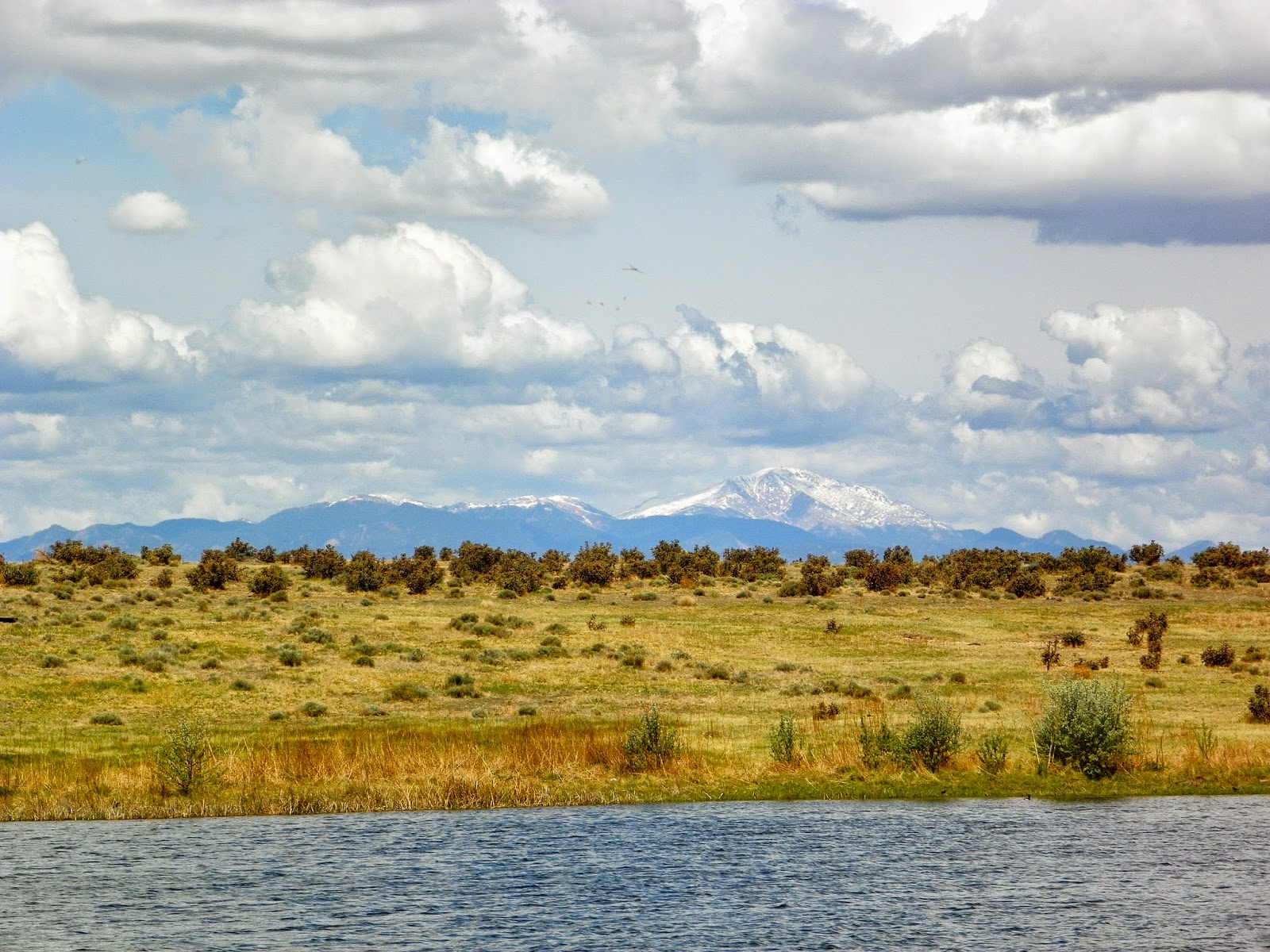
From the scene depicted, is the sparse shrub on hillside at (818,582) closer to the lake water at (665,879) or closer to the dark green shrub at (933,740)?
the dark green shrub at (933,740)

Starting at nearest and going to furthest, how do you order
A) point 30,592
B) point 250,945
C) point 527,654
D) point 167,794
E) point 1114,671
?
point 250,945 < point 167,794 < point 1114,671 < point 527,654 < point 30,592

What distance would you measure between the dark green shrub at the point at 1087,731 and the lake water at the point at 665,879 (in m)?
2.97

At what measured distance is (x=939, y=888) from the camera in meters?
36.4

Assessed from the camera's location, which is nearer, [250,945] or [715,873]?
[250,945]

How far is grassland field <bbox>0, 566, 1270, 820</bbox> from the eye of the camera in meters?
48.8

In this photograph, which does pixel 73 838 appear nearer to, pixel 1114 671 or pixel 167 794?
pixel 167 794

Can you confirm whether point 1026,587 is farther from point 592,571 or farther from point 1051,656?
point 1051,656

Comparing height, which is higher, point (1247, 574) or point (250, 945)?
point (1247, 574)

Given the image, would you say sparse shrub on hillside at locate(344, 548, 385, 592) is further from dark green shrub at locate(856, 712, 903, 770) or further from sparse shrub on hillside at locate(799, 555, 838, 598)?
dark green shrub at locate(856, 712, 903, 770)

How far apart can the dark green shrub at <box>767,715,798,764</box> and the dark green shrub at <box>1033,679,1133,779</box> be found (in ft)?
28.5

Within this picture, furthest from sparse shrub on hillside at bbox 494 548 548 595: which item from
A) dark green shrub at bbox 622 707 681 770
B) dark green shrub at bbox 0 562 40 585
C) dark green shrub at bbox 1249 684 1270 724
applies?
dark green shrub at bbox 1249 684 1270 724

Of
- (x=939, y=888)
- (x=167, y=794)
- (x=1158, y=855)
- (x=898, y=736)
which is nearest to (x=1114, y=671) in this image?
(x=898, y=736)

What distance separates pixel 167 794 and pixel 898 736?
26051 mm

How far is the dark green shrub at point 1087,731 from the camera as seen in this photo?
49.7 m
